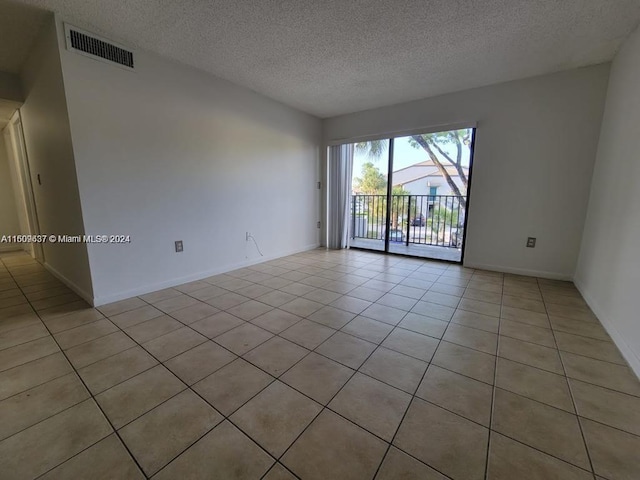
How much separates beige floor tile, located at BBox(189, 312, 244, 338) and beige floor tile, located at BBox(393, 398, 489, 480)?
1387 millimetres

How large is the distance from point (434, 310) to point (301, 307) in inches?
46.5

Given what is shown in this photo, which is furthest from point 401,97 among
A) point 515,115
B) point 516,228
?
point 516,228

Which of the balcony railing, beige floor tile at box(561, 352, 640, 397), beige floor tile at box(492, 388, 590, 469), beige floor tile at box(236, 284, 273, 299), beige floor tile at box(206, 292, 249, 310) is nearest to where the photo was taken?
beige floor tile at box(492, 388, 590, 469)

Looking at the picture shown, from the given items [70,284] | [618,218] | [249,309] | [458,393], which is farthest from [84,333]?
[618,218]

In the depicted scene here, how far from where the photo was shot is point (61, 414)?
1.26 metres

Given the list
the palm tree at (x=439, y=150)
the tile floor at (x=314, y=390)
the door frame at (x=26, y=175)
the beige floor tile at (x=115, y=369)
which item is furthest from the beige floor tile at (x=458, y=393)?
the door frame at (x=26, y=175)

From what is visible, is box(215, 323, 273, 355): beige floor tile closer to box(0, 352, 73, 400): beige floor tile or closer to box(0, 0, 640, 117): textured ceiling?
box(0, 352, 73, 400): beige floor tile

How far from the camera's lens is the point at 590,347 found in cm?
180

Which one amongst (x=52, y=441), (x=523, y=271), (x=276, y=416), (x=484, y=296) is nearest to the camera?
(x=52, y=441)

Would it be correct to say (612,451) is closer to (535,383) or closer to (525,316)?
(535,383)

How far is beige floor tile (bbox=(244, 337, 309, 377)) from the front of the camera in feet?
5.25

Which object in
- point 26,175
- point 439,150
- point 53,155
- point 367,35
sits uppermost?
point 367,35

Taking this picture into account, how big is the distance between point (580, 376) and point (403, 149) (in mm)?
3588

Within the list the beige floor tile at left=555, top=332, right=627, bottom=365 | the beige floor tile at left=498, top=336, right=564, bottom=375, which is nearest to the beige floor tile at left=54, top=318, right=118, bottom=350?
the beige floor tile at left=498, top=336, right=564, bottom=375
